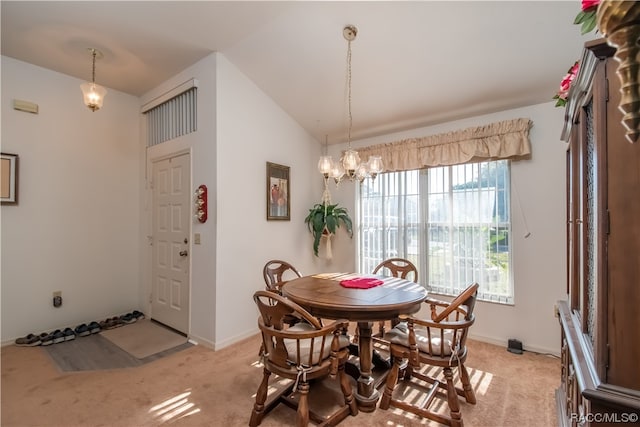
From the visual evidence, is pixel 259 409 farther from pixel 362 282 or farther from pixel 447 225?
pixel 447 225

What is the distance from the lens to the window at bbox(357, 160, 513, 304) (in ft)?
10.4

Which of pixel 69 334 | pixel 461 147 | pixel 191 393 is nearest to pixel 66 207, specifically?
pixel 69 334

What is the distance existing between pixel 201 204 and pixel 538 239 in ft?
11.4

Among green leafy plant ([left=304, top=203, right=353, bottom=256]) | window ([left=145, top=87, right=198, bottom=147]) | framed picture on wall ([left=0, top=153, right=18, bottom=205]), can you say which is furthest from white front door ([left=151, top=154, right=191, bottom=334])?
green leafy plant ([left=304, top=203, right=353, bottom=256])

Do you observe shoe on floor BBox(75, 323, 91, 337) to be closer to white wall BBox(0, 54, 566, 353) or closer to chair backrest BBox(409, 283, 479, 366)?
white wall BBox(0, 54, 566, 353)

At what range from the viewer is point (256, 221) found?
11.5ft

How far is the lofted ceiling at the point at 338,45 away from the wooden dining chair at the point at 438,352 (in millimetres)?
2056

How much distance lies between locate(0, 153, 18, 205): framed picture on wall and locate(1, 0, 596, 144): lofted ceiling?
1.09 meters

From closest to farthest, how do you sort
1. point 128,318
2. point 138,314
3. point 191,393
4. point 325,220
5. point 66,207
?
1. point 191,393
2. point 66,207
3. point 128,318
4. point 138,314
5. point 325,220

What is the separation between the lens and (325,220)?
4066 millimetres

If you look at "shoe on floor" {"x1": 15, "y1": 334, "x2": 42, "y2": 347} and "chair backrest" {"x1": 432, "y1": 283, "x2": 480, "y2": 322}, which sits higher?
"chair backrest" {"x1": 432, "y1": 283, "x2": 480, "y2": 322}

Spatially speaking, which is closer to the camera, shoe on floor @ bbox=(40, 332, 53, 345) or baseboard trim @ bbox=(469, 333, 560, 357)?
baseboard trim @ bbox=(469, 333, 560, 357)

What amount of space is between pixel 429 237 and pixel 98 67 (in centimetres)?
431

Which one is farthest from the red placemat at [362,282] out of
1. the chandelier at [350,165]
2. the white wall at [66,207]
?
the white wall at [66,207]
